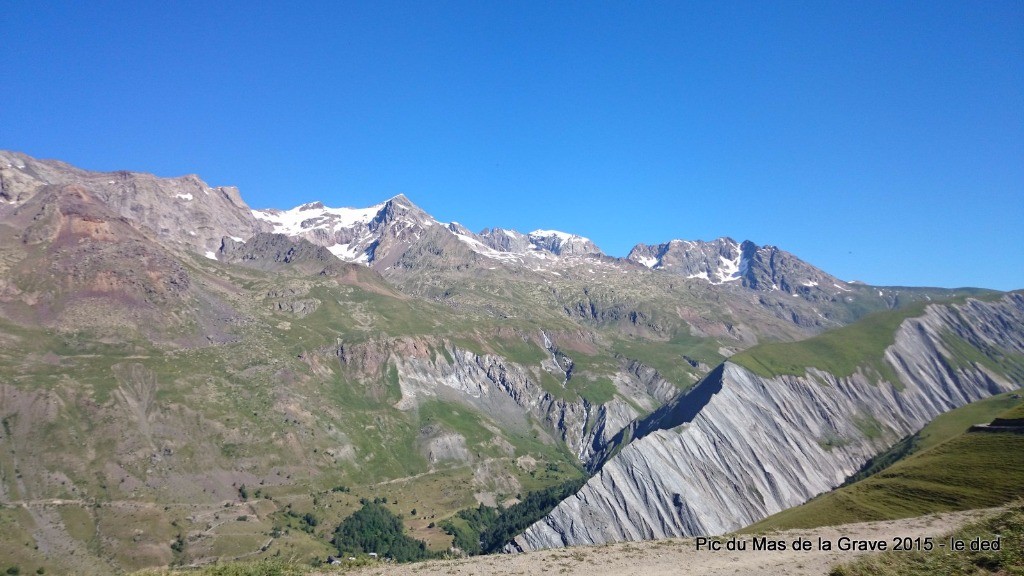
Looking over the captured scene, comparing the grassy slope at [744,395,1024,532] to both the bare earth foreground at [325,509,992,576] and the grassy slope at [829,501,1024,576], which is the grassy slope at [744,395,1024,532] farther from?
the grassy slope at [829,501,1024,576]

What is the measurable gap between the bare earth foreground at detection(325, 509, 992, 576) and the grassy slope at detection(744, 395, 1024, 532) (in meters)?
15.3

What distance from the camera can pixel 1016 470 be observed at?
250 feet

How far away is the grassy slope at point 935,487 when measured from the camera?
2586 inches

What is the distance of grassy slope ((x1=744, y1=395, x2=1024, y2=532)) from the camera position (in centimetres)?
6569

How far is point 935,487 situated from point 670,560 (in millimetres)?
52549

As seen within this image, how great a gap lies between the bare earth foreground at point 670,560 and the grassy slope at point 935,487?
1528cm

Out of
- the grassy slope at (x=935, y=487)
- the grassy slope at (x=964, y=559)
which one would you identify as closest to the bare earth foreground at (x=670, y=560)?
the grassy slope at (x=964, y=559)

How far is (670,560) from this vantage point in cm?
4153

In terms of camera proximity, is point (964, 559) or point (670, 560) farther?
point (670, 560)

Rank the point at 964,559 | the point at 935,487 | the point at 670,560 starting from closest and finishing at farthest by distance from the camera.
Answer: the point at 964,559
the point at 670,560
the point at 935,487

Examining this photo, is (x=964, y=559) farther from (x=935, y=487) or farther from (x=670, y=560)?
(x=935, y=487)

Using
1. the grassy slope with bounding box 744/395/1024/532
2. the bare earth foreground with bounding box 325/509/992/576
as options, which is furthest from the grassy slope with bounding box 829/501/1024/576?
the grassy slope with bounding box 744/395/1024/532

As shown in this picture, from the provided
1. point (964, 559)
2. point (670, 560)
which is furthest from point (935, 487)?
point (964, 559)

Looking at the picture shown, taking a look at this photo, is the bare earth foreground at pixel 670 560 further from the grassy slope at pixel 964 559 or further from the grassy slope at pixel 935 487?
the grassy slope at pixel 935 487
